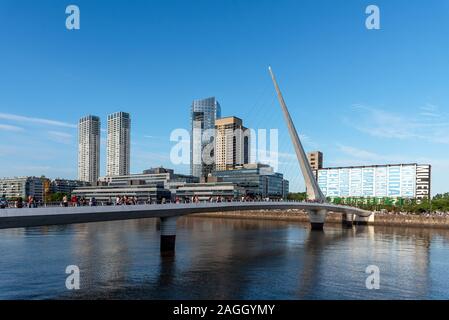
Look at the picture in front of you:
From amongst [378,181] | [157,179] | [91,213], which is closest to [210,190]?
[157,179]

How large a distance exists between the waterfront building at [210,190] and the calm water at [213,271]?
98278 millimetres

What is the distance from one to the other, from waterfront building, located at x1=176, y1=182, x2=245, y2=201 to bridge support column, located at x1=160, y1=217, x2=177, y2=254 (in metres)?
99.6

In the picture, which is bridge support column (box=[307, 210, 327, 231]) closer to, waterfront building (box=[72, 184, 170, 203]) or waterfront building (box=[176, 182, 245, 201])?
waterfront building (box=[176, 182, 245, 201])

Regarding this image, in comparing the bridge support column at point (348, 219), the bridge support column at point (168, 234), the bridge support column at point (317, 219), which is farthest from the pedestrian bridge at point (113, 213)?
the bridge support column at point (348, 219)

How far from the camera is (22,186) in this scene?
604ft

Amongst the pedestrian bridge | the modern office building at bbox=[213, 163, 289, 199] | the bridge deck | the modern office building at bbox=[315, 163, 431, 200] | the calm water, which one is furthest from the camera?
the modern office building at bbox=[213, 163, 289, 199]

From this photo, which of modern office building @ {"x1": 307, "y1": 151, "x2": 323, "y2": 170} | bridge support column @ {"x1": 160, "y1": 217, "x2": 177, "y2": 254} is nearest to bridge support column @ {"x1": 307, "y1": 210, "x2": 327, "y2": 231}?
bridge support column @ {"x1": 160, "y1": 217, "x2": 177, "y2": 254}

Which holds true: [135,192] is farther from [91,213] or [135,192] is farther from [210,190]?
[91,213]

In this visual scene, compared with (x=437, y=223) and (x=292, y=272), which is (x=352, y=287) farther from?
(x=437, y=223)

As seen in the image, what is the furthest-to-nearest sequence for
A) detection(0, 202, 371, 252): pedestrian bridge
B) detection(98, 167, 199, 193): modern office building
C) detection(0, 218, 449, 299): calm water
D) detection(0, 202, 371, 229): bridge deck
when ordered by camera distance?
detection(98, 167, 199, 193): modern office building → detection(0, 202, 371, 252): pedestrian bridge → detection(0, 202, 371, 229): bridge deck → detection(0, 218, 449, 299): calm water

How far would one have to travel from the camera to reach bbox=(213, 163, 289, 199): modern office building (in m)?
149

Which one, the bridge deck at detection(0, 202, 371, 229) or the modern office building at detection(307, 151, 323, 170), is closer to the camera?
the bridge deck at detection(0, 202, 371, 229)

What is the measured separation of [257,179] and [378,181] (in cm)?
4828

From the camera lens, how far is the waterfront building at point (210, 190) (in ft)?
461
